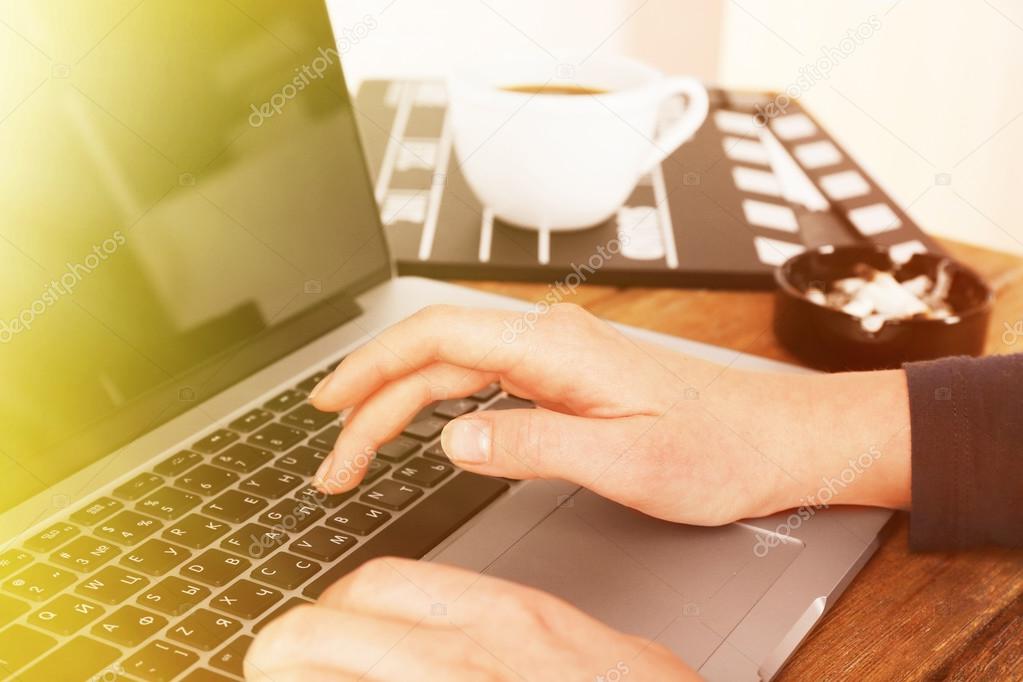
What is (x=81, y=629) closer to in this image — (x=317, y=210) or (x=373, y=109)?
(x=317, y=210)

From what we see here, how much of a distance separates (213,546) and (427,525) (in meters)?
0.11

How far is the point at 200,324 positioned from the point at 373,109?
539 millimetres

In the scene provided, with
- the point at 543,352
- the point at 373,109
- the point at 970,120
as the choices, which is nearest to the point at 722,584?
the point at 543,352

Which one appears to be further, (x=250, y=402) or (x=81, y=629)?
(x=250, y=402)

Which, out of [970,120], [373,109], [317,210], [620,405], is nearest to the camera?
[620,405]

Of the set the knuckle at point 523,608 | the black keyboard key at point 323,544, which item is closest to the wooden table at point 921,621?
the knuckle at point 523,608

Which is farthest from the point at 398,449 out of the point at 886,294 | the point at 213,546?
the point at 886,294

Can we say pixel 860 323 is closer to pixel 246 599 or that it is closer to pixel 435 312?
pixel 435 312

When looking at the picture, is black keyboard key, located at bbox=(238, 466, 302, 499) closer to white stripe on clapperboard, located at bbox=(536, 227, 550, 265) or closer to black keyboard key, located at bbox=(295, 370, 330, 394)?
black keyboard key, located at bbox=(295, 370, 330, 394)

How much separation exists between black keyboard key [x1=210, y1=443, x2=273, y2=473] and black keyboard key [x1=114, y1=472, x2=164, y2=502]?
33 mm

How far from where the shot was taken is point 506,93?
76 cm

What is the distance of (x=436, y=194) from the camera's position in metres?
0.91

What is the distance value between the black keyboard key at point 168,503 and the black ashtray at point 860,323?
0.44 metres

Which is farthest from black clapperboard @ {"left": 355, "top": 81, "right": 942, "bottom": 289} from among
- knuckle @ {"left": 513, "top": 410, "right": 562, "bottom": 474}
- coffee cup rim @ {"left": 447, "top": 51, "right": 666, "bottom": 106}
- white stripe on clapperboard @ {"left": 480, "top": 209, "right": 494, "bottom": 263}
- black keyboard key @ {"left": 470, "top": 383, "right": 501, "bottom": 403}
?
knuckle @ {"left": 513, "top": 410, "right": 562, "bottom": 474}
